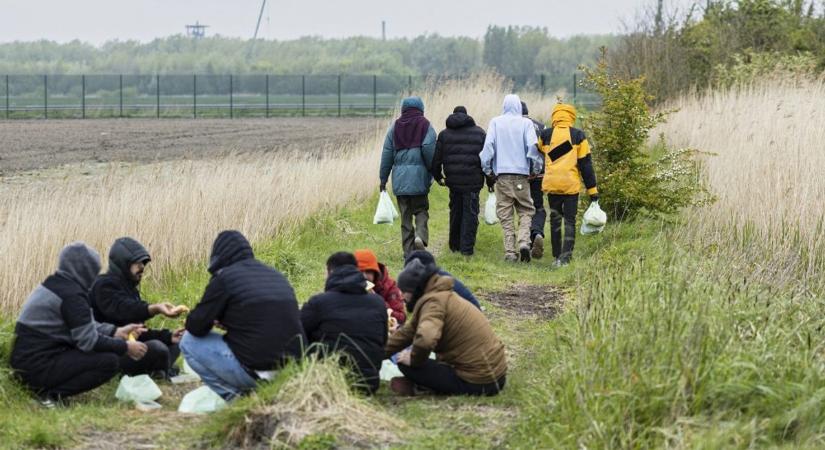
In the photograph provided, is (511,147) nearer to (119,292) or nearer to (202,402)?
(119,292)

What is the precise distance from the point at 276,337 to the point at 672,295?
2.61m

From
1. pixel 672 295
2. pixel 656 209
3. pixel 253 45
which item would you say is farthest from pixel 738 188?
pixel 253 45

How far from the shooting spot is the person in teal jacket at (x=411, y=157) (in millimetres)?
14602

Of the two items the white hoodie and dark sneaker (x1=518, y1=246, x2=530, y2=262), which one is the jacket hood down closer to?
the white hoodie

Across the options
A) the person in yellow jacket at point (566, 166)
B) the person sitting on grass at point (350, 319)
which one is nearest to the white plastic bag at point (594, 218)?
the person in yellow jacket at point (566, 166)

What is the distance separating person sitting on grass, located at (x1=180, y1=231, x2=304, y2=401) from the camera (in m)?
8.27

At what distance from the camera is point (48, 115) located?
183ft

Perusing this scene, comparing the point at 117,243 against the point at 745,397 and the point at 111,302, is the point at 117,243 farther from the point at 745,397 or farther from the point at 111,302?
the point at 745,397

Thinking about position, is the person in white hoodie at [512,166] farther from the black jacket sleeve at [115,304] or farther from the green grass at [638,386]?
the black jacket sleeve at [115,304]

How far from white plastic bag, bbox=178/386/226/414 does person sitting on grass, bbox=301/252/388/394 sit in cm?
73

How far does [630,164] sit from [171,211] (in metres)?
5.99

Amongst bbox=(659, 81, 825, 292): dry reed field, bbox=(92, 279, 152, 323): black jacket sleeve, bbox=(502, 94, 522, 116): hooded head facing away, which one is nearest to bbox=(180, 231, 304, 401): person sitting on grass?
bbox=(92, 279, 152, 323): black jacket sleeve

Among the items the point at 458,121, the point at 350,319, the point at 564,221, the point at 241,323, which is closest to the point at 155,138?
the point at 458,121

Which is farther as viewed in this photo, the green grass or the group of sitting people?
the group of sitting people
